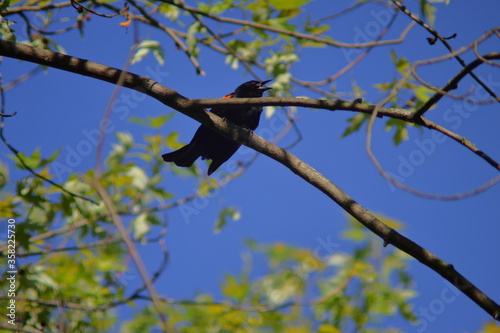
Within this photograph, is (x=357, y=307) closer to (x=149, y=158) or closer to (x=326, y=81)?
(x=326, y=81)

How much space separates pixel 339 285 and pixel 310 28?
252cm

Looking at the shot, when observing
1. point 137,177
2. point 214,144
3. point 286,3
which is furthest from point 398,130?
point 137,177

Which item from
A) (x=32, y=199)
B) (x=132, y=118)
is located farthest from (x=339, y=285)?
(x=32, y=199)

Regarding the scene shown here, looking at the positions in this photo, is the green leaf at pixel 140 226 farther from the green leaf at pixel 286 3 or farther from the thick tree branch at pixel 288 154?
the green leaf at pixel 286 3

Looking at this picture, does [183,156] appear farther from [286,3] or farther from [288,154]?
[288,154]

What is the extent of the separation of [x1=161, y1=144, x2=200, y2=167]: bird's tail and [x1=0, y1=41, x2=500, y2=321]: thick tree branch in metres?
1.90

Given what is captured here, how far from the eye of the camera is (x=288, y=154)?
2.33 m

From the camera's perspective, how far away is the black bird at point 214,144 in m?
4.36

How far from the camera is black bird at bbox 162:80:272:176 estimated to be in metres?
4.36

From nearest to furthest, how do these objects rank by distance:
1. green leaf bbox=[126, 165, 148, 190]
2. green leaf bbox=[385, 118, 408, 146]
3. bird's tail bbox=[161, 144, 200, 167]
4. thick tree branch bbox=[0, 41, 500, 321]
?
thick tree branch bbox=[0, 41, 500, 321] → green leaf bbox=[385, 118, 408, 146] → green leaf bbox=[126, 165, 148, 190] → bird's tail bbox=[161, 144, 200, 167]

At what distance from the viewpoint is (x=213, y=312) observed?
170 inches

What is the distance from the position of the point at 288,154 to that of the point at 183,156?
2254 millimetres

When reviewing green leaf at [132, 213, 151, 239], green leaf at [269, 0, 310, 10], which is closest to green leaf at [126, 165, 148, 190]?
green leaf at [132, 213, 151, 239]

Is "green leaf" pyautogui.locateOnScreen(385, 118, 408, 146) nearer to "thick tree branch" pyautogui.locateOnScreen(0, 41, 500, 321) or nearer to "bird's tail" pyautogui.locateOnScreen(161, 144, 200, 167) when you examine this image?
"thick tree branch" pyautogui.locateOnScreen(0, 41, 500, 321)
